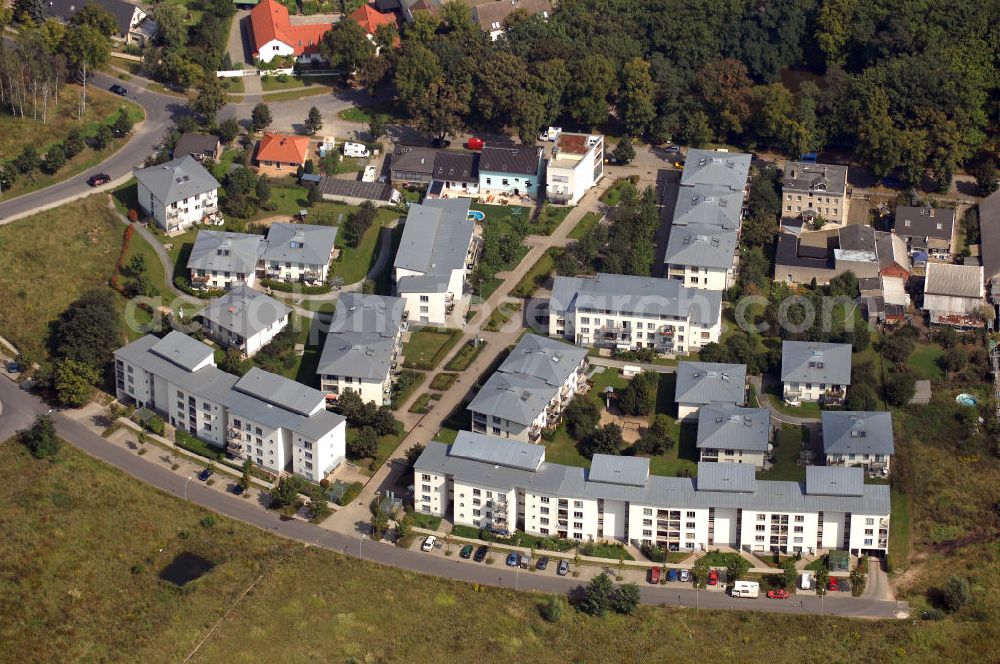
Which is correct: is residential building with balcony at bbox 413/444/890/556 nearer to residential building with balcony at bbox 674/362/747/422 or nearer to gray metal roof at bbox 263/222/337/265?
residential building with balcony at bbox 674/362/747/422

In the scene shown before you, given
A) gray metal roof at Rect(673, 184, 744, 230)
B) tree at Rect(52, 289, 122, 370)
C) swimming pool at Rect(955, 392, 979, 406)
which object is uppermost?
gray metal roof at Rect(673, 184, 744, 230)

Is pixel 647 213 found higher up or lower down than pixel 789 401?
higher up

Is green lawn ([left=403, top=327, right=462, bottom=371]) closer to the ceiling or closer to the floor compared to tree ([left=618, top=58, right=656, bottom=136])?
closer to the floor

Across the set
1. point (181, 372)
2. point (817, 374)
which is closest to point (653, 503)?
point (817, 374)

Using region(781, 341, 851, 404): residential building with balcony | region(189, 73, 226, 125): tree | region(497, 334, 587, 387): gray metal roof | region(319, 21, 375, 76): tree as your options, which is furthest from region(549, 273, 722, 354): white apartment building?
region(189, 73, 226, 125): tree

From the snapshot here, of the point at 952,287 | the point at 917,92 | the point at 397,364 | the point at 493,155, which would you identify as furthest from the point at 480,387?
the point at 917,92

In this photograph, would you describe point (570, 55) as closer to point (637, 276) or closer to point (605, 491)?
point (637, 276)

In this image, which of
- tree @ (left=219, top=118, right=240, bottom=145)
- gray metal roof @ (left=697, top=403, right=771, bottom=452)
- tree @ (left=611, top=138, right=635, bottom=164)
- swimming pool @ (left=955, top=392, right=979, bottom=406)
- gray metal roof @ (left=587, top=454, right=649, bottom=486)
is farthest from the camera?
tree @ (left=611, top=138, right=635, bottom=164)

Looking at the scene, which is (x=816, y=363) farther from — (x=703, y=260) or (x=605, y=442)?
(x=605, y=442)
